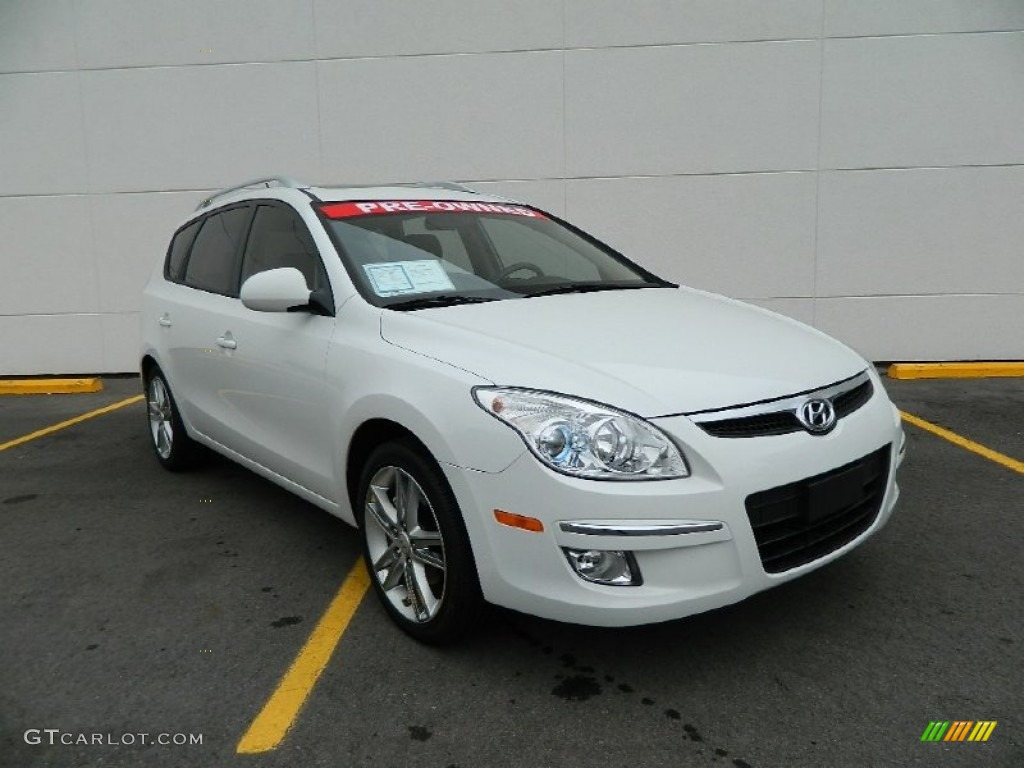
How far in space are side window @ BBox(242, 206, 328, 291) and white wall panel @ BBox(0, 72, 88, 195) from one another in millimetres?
5455

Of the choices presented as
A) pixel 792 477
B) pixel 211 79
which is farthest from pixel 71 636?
pixel 211 79

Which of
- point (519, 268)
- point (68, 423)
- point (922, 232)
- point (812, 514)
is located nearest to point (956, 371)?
point (922, 232)

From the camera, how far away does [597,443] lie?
86.4 inches

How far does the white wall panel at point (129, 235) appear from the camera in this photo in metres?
8.03

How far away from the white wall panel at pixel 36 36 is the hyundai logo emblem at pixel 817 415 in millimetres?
8250

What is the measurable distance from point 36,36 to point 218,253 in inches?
219

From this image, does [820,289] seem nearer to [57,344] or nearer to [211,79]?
[211,79]

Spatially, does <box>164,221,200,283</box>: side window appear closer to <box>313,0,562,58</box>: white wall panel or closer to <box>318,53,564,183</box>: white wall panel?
<box>318,53,564,183</box>: white wall panel

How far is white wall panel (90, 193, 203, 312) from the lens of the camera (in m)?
8.03

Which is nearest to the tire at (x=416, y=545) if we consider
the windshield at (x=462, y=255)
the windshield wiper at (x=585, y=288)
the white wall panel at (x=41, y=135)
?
the windshield at (x=462, y=255)

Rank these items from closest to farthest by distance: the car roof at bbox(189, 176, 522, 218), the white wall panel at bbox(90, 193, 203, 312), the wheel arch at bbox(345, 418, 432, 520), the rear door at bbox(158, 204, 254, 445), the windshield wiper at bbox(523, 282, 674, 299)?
the wheel arch at bbox(345, 418, 432, 520) → the windshield wiper at bbox(523, 282, 674, 299) → the car roof at bbox(189, 176, 522, 218) → the rear door at bbox(158, 204, 254, 445) → the white wall panel at bbox(90, 193, 203, 312)

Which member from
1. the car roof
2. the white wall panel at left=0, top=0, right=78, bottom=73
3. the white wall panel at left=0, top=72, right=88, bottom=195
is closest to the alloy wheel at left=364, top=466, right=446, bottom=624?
the car roof

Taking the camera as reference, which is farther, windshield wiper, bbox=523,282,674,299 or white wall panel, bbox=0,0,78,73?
white wall panel, bbox=0,0,78,73

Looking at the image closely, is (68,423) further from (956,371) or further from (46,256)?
(956,371)
